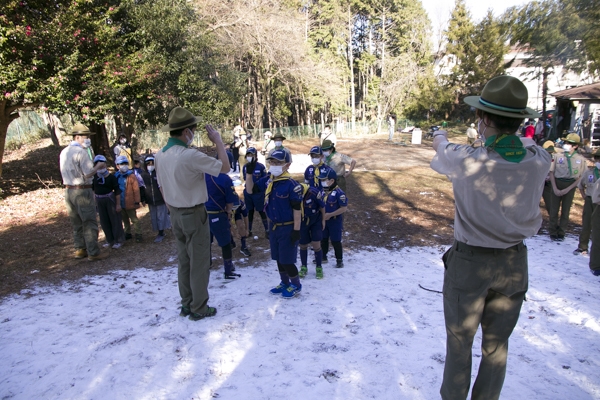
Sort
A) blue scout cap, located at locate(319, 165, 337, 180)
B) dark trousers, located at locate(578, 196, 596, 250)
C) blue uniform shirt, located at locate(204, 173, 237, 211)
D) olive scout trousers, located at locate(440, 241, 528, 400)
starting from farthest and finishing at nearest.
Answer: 1. dark trousers, located at locate(578, 196, 596, 250)
2. blue scout cap, located at locate(319, 165, 337, 180)
3. blue uniform shirt, located at locate(204, 173, 237, 211)
4. olive scout trousers, located at locate(440, 241, 528, 400)

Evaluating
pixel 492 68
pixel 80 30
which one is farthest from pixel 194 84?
pixel 492 68

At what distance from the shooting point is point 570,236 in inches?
326

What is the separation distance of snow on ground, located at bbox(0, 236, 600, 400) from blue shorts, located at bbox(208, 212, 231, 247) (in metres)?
0.69

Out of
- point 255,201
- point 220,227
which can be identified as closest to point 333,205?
point 220,227

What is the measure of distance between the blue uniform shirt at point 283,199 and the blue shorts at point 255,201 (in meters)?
2.74

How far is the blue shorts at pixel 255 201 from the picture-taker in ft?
25.8

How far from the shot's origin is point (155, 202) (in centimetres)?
798

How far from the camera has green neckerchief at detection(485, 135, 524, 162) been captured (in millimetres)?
2373

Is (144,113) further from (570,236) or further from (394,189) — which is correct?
(570,236)

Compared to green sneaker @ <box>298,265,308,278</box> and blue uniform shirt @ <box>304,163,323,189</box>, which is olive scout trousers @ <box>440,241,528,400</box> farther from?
blue uniform shirt @ <box>304,163,323,189</box>

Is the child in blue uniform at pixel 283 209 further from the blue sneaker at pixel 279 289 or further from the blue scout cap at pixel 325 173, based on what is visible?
the blue scout cap at pixel 325 173

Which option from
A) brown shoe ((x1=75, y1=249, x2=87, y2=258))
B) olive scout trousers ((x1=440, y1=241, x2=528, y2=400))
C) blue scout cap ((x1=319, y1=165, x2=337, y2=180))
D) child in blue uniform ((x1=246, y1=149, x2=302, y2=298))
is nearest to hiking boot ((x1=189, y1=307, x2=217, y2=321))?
child in blue uniform ((x1=246, y1=149, x2=302, y2=298))

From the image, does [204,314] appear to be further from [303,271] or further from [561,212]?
[561,212]

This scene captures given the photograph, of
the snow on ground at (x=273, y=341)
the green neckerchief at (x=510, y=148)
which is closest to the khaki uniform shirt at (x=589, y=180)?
the snow on ground at (x=273, y=341)
